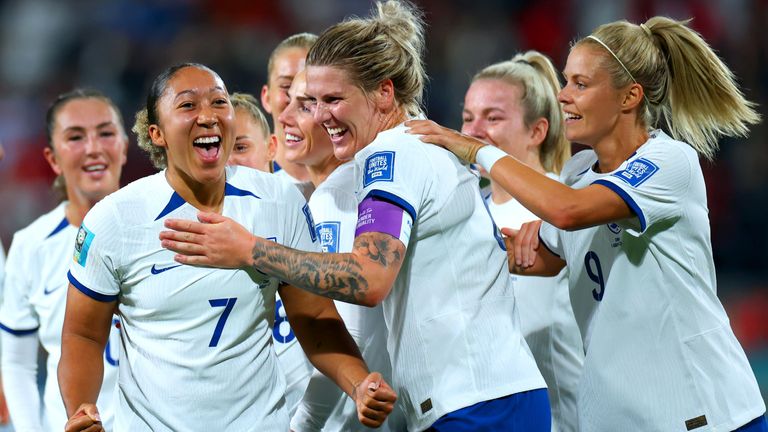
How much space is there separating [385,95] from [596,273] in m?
0.98

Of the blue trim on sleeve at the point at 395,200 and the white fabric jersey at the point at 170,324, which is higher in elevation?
the blue trim on sleeve at the point at 395,200

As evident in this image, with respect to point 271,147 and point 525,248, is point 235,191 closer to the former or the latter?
point 525,248

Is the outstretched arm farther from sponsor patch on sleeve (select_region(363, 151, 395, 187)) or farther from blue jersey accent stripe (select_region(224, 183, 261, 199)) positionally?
blue jersey accent stripe (select_region(224, 183, 261, 199))

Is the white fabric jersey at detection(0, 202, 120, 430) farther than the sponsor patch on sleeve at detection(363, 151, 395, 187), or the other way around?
the white fabric jersey at detection(0, 202, 120, 430)

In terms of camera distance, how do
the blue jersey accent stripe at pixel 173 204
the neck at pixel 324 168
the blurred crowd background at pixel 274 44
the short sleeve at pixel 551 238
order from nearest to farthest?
the blue jersey accent stripe at pixel 173 204 < the short sleeve at pixel 551 238 < the neck at pixel 324 168 < the blurred crowd background at pixel 274 44

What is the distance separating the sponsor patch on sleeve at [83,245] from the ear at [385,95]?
102 centimetres

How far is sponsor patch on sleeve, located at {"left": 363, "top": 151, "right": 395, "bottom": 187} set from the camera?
9.77ft

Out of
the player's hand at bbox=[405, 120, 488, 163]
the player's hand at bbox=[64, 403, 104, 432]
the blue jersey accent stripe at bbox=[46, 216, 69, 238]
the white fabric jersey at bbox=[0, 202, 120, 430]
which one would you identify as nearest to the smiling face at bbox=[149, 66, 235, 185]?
the player's hand at bbox=[405, 120, 488, 163]

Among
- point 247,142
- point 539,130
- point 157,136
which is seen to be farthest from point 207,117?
point 539,130

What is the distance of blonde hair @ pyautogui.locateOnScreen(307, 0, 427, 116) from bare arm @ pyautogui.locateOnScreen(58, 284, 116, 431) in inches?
41.5

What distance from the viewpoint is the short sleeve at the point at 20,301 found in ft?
15.1

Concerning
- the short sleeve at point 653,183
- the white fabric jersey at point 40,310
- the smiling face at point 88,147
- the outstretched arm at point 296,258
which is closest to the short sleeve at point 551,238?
the short sleeve at point 653,183

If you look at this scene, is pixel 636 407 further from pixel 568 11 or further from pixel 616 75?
pixel 568 11

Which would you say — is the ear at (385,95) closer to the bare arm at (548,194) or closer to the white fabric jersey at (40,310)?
the bare arm at (548,194)
